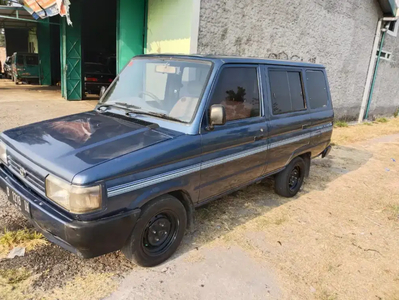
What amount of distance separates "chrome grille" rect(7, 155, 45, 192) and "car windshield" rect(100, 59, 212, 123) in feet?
4.26

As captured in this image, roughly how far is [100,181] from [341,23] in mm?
12051

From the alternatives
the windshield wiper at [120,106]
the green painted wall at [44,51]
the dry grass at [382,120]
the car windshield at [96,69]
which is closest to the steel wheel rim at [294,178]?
the windshield wiper at [120,106]

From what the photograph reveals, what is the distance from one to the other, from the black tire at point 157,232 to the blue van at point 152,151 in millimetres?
11

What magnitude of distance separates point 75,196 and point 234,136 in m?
1.87

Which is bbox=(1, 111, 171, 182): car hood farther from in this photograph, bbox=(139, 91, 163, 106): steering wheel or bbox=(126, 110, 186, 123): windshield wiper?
bbox=(139, 91, 163, 106): steering wheel

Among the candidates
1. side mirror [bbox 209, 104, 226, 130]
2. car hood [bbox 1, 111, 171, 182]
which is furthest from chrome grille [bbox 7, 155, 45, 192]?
side mirror [bbox 209, 104, 226, 130]

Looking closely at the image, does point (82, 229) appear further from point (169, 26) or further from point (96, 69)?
point (96, 69)

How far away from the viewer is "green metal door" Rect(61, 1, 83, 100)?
12.8 meters

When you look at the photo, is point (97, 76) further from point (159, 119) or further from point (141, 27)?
point (159, 119)

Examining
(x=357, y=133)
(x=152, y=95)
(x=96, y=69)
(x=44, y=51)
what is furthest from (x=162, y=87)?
(x=44, y=51)

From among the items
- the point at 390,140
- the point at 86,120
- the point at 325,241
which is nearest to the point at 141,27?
the point at 86,120

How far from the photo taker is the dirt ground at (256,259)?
2879 millimetres

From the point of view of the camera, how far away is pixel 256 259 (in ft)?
11.4

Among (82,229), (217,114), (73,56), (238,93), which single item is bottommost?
(82,229)
